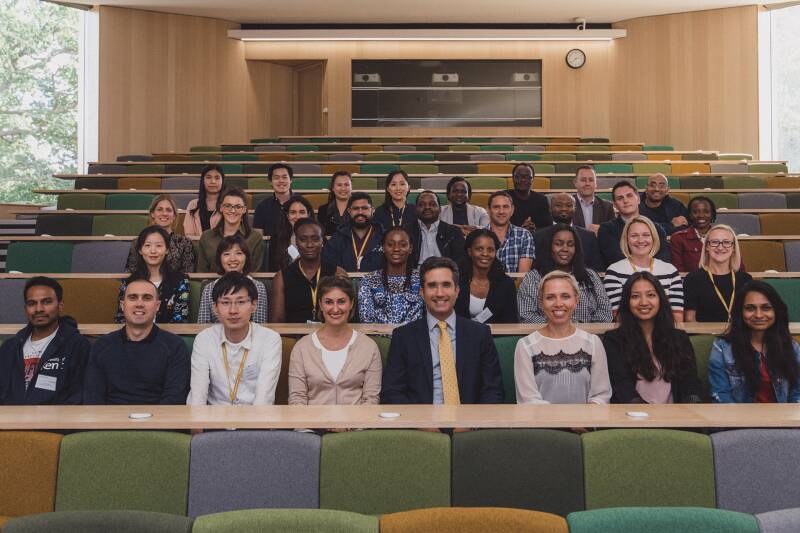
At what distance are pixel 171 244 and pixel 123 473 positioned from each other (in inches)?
84.2

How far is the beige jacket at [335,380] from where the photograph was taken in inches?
106

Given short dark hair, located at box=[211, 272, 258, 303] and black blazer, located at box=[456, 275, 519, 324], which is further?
black blazer, located at box=[456, 275, 519, 324]

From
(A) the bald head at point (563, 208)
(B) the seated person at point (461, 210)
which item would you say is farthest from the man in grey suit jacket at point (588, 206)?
(B) the seated person at point (461, 210)

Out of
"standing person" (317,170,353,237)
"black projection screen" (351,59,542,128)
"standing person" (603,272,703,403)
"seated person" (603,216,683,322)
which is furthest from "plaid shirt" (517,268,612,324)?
"black projection screen" (351,59,542,128)

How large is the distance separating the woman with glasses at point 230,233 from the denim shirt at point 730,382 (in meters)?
2.17

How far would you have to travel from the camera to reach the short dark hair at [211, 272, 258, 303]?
2725 mm

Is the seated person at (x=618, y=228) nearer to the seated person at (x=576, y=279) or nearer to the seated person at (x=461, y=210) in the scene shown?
the seated person at (x=576, y=279)

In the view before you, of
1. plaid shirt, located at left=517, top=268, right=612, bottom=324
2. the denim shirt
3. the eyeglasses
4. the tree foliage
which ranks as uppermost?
the tree foliage

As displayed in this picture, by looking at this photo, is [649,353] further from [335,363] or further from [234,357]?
[234,357]

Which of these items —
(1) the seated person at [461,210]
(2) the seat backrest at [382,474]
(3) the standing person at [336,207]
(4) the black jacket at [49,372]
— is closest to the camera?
(2) the seat backrest at [382,474]

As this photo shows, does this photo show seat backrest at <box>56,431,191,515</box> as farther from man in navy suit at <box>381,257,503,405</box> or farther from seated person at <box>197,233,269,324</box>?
seated person at <box>197,233,269,324</box>

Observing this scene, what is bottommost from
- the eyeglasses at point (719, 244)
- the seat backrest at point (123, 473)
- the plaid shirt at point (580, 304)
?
the seat backrest at point (123, 473)

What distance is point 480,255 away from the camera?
3398mm

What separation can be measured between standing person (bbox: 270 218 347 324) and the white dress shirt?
66 centimetres
